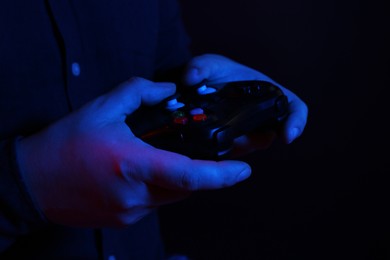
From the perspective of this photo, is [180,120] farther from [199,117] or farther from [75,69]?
[75,69]

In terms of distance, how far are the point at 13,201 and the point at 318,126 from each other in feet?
2.29

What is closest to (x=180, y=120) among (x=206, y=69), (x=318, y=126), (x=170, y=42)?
(x=206, y=69)

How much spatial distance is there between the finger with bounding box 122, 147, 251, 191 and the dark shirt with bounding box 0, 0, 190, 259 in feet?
0.38

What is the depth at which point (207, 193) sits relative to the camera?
1.02 metres

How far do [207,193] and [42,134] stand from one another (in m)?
0.67

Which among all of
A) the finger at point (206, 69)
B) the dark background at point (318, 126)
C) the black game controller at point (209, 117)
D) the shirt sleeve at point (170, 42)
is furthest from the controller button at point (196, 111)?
the dark background at point (318, 126)

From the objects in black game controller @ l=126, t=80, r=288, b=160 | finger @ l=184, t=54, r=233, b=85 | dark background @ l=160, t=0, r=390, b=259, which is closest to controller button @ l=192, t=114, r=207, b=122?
black game controller @ l=126, t=80, r=288, b=160

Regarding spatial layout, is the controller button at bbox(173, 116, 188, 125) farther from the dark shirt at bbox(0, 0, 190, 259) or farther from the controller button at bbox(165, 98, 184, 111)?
the dark shirt at bbox(0, 0, 190, 259)

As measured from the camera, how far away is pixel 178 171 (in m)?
0.34

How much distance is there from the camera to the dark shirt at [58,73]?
16.0 inches

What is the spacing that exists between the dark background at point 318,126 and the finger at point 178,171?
61 cm

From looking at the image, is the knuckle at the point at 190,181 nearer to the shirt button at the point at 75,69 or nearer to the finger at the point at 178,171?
the finger at the point at 178,171

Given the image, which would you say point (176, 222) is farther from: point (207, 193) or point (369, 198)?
point (369, 198)

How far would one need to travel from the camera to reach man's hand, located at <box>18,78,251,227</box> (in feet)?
1.15
